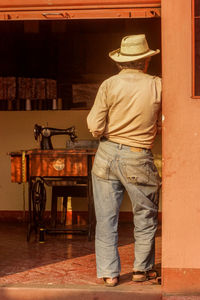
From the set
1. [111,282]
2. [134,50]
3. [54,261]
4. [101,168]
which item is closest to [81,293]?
[111,282]

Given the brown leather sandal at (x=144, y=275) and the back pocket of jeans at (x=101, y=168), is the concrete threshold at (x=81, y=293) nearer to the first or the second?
the brown leather sandal at (x=144, y=275)

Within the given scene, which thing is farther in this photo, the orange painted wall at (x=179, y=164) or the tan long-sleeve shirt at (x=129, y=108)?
the tan long-sleeve shirt at (x=129, y=108)

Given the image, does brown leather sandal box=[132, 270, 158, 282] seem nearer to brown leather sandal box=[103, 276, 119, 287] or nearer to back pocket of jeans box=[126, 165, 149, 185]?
brown leather sandal box=[103, 276, 119, 287]

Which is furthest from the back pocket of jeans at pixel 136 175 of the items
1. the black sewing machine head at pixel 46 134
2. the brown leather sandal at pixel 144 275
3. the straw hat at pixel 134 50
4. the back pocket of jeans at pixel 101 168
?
the black sewing machine head at pixel 46 134

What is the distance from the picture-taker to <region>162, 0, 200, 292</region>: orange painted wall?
16.3 feet

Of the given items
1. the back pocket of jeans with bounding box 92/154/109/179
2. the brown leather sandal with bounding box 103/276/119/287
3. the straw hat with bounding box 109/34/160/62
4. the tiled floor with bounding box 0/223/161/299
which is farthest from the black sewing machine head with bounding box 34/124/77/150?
the brown leather sandal with bounding box 103/276/119/287

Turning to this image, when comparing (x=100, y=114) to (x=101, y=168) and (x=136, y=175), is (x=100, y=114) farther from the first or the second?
(x=136, y=175)

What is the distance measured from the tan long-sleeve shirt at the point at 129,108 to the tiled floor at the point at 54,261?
1.24m

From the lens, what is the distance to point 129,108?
16.9 ft

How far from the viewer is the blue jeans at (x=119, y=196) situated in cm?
516

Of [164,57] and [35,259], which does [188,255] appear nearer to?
[164,57]

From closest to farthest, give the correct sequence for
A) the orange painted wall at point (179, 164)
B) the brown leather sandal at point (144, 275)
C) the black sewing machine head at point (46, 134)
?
1. the orange painted wall at point (179, 164)
2. the brown leather sandal at point (144, 275)
3. the black sewing machine head at point (46, 134)

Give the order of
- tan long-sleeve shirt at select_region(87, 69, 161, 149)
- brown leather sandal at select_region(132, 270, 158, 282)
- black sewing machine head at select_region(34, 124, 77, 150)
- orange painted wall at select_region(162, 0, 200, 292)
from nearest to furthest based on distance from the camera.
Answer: orange painted wall at select_region(162, 0, 200, 292), tan long-sleeve shirt at select_region(87, 69, 161, 149), brown leather sandal at select_region(132, 270, 158, 282), black sewing machine head at select_region(34, 124, 77, 150)

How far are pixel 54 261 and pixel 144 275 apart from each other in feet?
4.28
